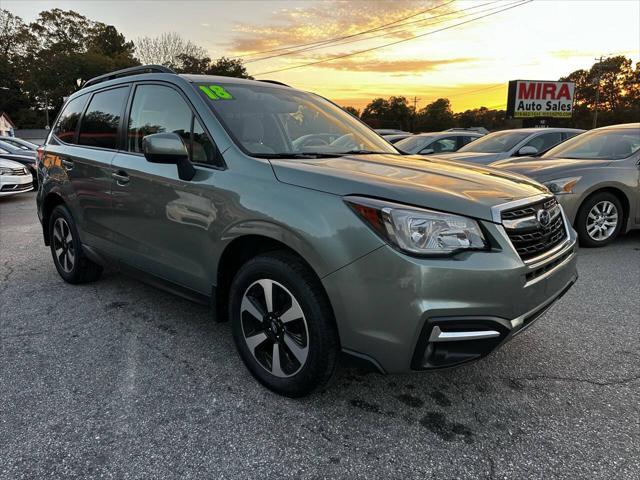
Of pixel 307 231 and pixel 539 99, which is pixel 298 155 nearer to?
pixel 307 231

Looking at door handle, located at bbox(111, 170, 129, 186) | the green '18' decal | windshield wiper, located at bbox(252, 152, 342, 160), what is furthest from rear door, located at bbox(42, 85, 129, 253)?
windshield wiper, located at bbox(252, 152, 342, 160)

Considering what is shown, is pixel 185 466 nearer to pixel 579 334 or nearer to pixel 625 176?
pixel 579 334

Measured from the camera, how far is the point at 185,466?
208cm

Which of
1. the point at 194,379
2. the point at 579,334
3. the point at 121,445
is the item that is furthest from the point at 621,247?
the point at 121,445

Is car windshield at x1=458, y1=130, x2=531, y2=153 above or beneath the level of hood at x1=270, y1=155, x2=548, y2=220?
above

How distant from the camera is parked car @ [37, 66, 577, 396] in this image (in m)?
2.09

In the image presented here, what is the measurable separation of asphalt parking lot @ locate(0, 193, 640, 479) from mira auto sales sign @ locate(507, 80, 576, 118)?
26.5m

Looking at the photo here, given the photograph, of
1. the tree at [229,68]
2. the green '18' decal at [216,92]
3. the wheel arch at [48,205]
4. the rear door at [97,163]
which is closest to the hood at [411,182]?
the green '18' decal at [216,92]

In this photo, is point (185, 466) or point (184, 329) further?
point (184, 329)

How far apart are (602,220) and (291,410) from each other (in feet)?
17.5

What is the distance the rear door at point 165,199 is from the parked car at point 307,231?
13 millimetres

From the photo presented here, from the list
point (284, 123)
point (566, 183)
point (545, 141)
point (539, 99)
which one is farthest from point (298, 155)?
point (539, 99)

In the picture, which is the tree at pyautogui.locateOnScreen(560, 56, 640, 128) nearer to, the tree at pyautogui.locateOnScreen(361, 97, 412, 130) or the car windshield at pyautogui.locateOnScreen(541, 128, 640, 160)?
the tree at pyautogui.locateOnScreen(361, 97, 412, 130)

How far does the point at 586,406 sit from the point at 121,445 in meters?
2.37
